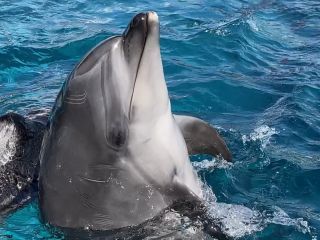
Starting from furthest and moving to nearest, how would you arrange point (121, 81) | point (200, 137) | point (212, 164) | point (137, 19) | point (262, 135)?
point (262, 135)
point (212, 164)
point (200, 137)
point (121, 81)
point (137, 19)

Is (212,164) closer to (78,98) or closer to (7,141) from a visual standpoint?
(7,141)

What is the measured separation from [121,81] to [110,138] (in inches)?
19.8

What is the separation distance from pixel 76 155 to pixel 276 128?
13.4 ft

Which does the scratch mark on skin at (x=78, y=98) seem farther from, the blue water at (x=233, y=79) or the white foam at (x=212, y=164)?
the white foam at (x=212, y=164)

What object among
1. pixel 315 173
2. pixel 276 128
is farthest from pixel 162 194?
pixel 276 128

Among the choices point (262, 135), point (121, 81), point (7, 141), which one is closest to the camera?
point (121, 81)

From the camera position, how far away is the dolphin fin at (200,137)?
654 cm

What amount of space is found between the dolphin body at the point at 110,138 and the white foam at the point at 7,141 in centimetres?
79

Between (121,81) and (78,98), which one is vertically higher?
(121,81)

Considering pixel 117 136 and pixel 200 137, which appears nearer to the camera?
pixel 117 136

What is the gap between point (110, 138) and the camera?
203 inches

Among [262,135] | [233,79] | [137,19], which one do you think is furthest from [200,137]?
[233,79]

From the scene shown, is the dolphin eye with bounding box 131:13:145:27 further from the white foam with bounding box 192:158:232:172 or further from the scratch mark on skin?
the white foam with bounding box 192:158:232:172

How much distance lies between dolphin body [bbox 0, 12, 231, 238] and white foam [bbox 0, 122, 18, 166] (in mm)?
789
